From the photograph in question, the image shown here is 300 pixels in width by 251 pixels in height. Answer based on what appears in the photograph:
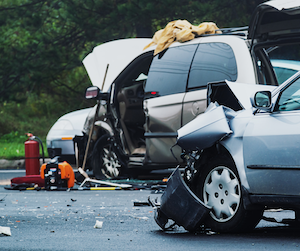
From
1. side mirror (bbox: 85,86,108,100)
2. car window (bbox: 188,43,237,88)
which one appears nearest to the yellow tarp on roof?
car window (bbox: 188,43,237,88)

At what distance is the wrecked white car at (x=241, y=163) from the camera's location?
474 centimetres

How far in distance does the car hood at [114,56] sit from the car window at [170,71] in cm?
99

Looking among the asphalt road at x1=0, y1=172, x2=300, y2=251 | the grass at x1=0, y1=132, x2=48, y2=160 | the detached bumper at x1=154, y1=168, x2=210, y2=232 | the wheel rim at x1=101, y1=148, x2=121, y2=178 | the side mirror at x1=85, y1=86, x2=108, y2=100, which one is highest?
the side mirror at x1=85, y1=86, x2=108, y2=100

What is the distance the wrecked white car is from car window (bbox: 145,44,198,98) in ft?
8.55

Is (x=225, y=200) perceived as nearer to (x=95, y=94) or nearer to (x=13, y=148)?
(x=95, y=94)

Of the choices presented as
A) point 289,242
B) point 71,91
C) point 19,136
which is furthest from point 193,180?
point 71,91

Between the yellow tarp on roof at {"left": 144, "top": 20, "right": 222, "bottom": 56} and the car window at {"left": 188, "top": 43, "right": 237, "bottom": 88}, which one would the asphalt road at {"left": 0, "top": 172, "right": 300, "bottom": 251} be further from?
the yellow tarp on roof at {"left": 144, "top": 20, "right": 222, "bottom": 56}

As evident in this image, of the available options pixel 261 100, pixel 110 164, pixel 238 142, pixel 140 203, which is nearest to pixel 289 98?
pixel 261 100

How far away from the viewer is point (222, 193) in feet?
16.8

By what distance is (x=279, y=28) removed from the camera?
6.95 m

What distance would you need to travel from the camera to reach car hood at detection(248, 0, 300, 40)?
6.66 metres

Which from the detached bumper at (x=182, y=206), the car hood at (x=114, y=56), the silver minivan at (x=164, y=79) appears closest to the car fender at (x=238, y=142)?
the detached bumper at (x=182, y=206)

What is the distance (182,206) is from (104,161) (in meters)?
4.67

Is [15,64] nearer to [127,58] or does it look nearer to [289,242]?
[127,58]
